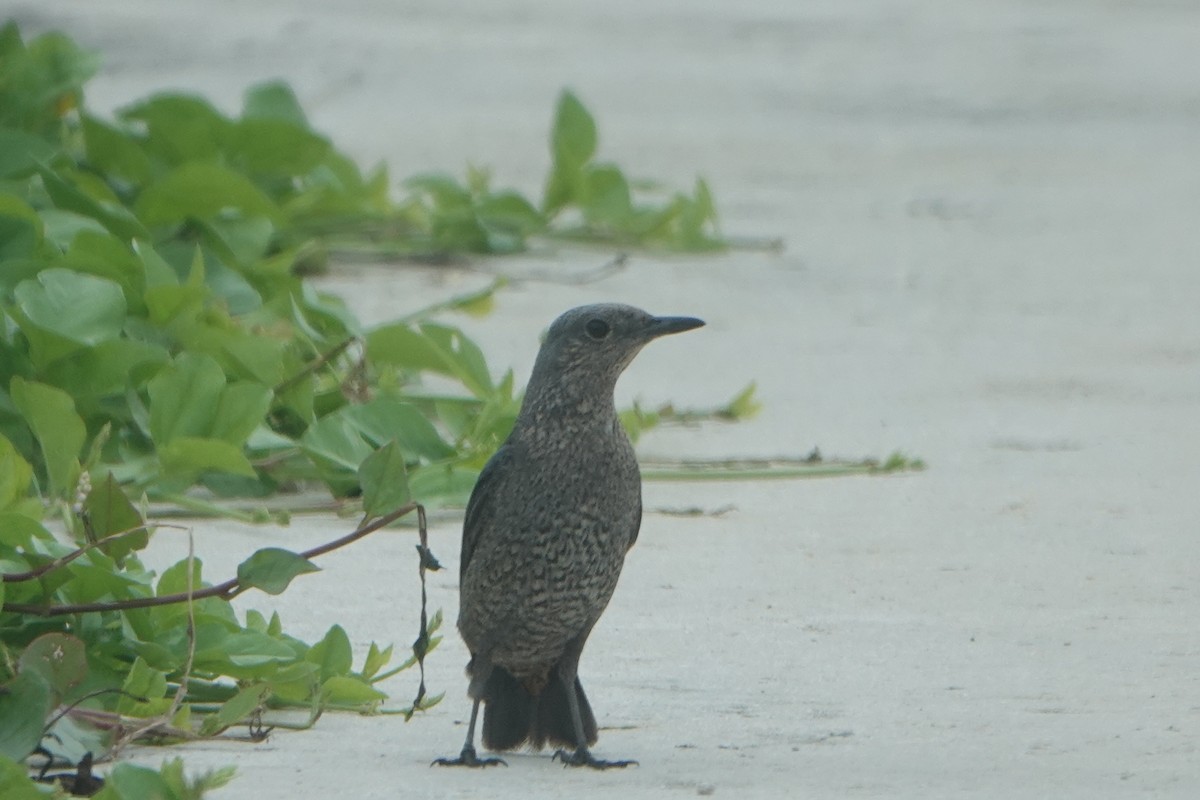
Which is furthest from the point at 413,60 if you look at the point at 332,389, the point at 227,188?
the point at 332,389

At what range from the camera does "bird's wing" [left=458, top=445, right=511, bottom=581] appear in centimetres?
329

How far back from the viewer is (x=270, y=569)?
119 inches

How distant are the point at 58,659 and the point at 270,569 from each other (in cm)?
34

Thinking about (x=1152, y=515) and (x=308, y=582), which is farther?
(x=1152, y=515)

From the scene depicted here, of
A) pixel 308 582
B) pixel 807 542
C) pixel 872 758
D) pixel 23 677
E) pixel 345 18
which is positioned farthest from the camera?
pixel 345 18

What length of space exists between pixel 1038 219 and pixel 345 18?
689 centimetres

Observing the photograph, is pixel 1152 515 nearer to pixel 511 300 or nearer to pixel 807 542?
pixel 807 542

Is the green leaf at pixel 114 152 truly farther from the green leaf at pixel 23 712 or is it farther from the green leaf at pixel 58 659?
the green leaf at pixel 23 712

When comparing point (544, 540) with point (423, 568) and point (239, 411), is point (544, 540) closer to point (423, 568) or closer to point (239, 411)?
point (423, 568)

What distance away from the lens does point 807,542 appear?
448cm

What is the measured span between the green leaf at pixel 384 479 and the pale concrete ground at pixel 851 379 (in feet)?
1.27

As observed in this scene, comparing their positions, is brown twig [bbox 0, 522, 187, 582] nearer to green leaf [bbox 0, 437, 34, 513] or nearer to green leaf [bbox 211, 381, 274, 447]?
green leaf [bbox 0, 437, 34, 513]

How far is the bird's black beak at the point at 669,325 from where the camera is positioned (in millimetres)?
3338

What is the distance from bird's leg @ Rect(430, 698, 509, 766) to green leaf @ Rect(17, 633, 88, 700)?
0.56 metres
